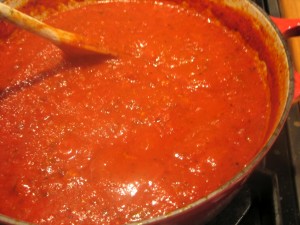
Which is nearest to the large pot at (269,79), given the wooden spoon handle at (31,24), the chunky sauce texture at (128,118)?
the chunky sauce texture at (128,118)

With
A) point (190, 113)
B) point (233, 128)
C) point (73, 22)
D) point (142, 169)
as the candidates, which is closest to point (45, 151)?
point (142, 169)

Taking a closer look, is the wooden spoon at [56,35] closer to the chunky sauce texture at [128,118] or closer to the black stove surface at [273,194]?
the chunky sauce texture at [128,118]

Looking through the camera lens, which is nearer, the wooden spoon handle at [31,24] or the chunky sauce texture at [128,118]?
the chunky sauce texture at [128,118]

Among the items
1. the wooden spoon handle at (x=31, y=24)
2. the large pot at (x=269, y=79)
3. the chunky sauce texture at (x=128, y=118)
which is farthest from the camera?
the wooden spoon handle at (x=31, y=24)

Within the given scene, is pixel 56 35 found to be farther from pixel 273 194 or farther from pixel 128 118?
pixel 273 194

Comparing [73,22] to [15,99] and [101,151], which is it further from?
[101,151]

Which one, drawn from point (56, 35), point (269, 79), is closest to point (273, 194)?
point (269, 79)
